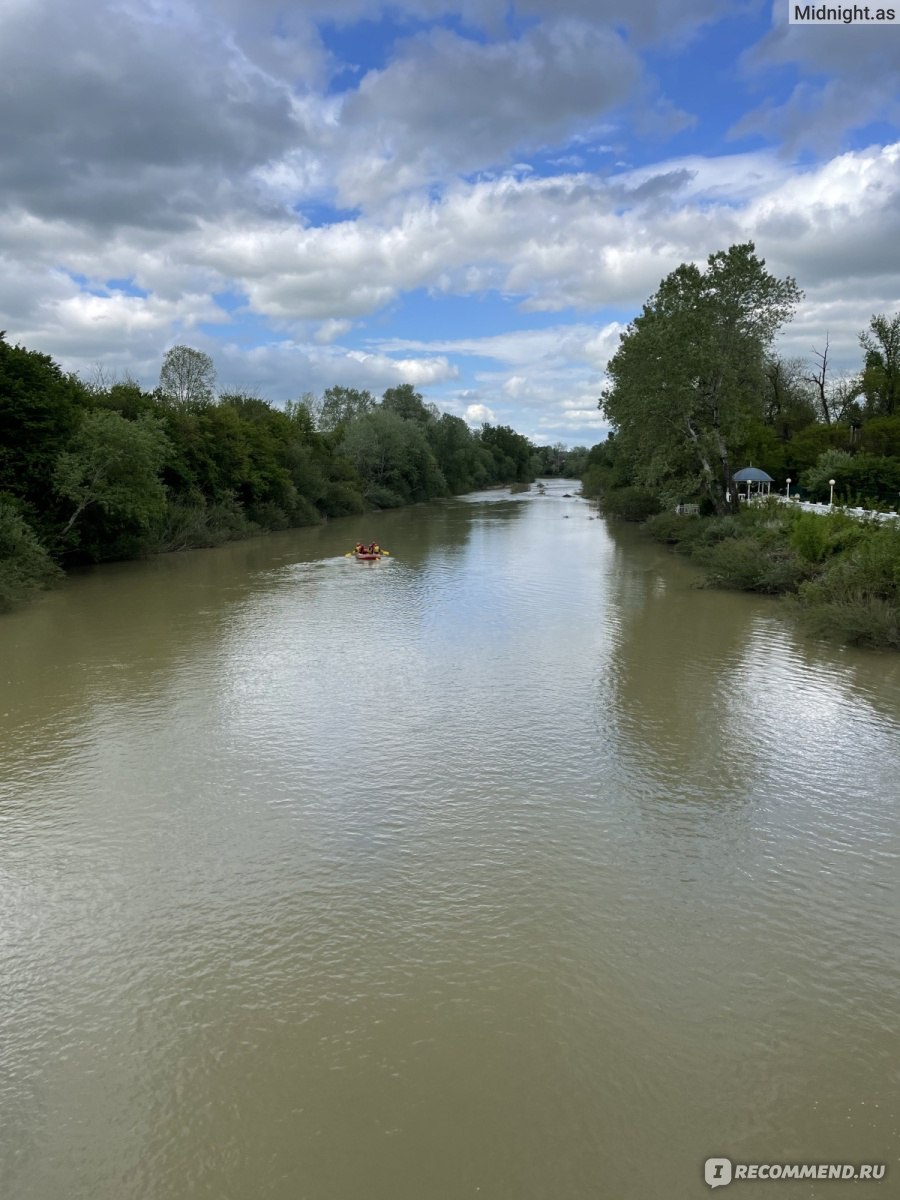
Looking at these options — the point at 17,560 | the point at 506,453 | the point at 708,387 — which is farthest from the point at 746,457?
the point at 506,453

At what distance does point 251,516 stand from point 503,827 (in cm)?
3745

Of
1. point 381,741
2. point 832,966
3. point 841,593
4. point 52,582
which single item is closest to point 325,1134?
point 832,966

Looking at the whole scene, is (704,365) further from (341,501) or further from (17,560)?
(341,501)

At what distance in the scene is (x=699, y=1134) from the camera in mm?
4375

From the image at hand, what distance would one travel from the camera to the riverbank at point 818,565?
15789 mm

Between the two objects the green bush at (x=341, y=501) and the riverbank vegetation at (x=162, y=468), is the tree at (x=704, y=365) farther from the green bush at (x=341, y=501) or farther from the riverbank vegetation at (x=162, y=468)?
the green bush at (x=341, y=501)

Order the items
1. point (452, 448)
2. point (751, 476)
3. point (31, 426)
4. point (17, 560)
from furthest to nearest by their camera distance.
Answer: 1. point (452, 448)
2. point (751, 476)
3. point (31, 426)
4. point (17, 560)

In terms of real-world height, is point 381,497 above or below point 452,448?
below

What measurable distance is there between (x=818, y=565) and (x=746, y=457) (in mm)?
25427

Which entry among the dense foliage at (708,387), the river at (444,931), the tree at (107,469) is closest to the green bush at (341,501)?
the dense foliage at (708,387)

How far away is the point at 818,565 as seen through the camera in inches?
803

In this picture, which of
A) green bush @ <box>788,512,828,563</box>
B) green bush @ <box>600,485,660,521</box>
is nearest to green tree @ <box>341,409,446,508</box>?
green bush @ <box>600,485,660,521</box>

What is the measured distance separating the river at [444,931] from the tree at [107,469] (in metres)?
12.2

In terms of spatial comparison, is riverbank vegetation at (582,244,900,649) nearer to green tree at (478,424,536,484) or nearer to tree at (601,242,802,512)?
tree at (601,242,802,512)
